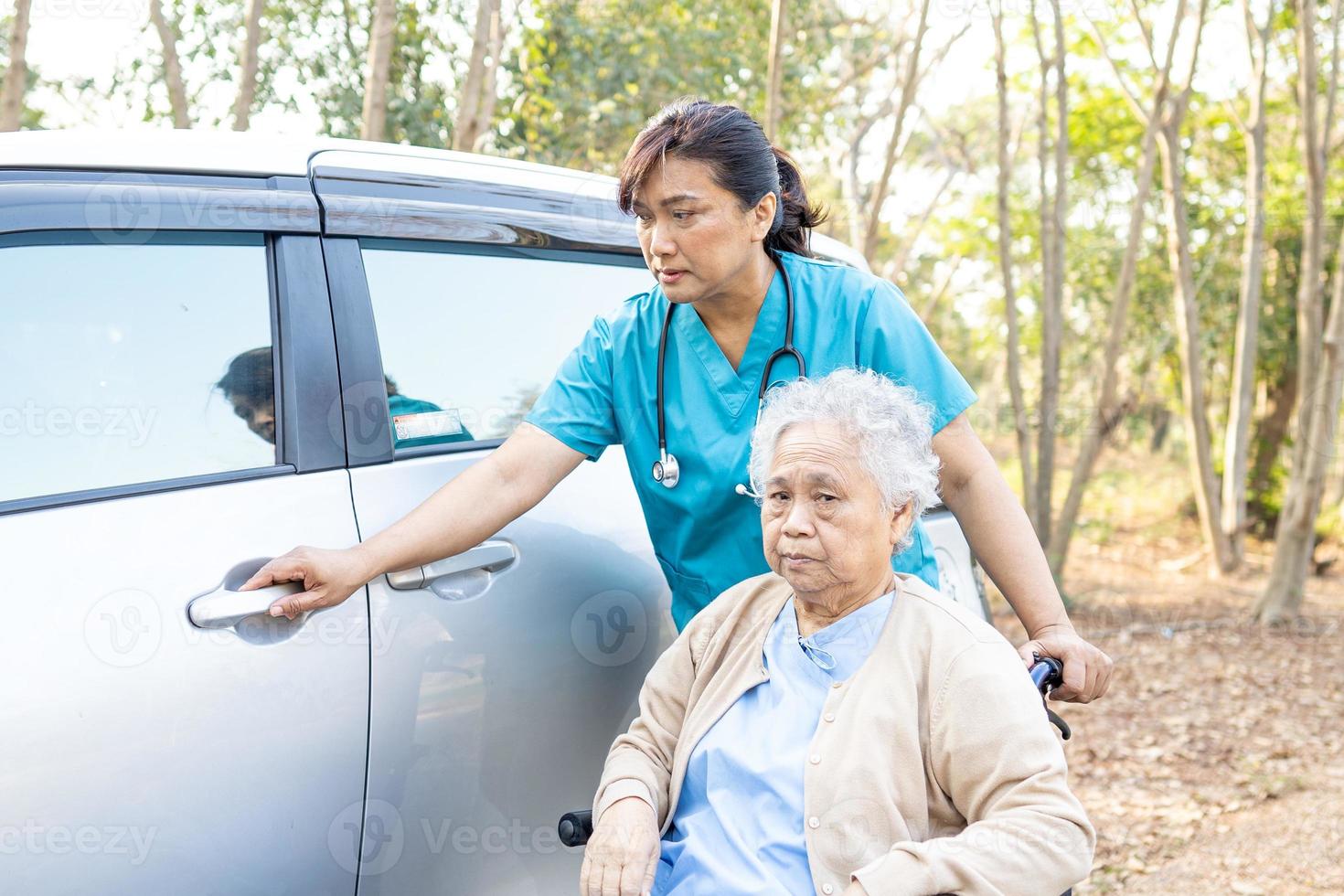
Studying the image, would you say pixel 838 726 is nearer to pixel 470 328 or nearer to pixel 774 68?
pixel 470 328

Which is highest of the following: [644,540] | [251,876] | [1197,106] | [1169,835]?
[1197,106]

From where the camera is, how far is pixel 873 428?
1889 mm

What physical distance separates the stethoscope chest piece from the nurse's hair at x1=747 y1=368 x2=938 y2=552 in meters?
0.19

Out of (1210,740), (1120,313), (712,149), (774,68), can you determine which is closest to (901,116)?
(774,68)

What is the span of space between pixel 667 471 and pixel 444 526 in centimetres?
42

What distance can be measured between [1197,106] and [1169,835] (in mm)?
9404

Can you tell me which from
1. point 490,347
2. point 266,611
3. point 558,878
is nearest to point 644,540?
point 490,347

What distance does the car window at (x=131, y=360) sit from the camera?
1.74 m

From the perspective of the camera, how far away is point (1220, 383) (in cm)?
1310

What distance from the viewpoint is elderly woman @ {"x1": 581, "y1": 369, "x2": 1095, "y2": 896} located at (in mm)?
1672

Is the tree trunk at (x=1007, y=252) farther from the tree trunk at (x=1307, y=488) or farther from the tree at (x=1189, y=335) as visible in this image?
the tree trunk at (x=1307, y=488)

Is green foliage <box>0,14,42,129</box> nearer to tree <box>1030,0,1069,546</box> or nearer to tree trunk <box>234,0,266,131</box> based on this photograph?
tree trunk <box>234,0,266,131</box>

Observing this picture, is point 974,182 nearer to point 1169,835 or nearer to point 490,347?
point 1169,835

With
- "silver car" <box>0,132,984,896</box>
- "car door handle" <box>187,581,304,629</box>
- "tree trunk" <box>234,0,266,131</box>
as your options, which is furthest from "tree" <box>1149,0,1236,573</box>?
"car door handle" <box>187,581,304,629</box>
